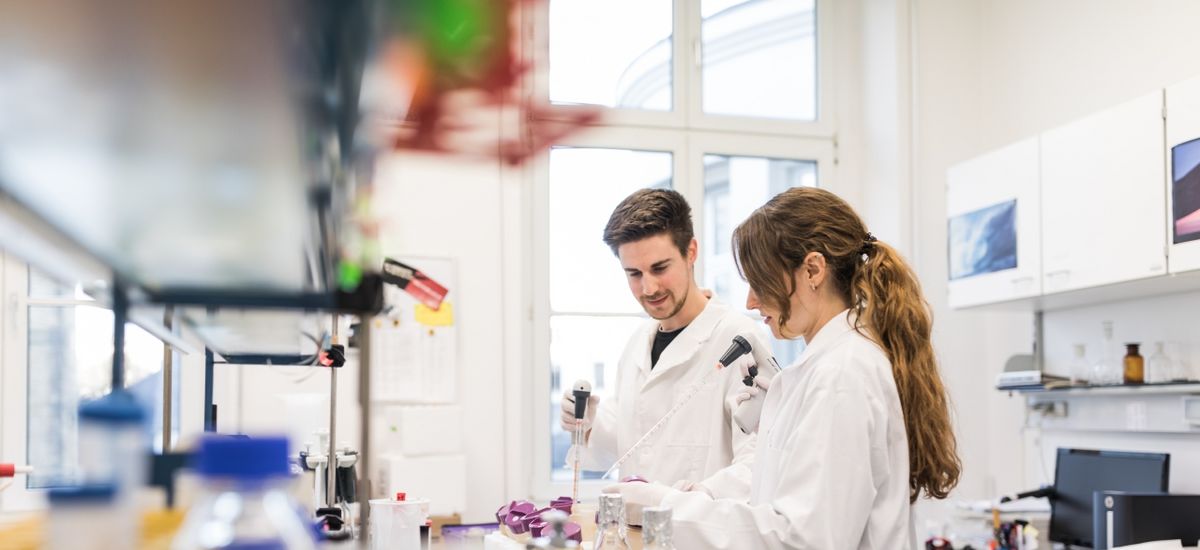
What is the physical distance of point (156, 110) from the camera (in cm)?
50

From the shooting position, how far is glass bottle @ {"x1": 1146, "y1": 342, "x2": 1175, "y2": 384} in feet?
11.1

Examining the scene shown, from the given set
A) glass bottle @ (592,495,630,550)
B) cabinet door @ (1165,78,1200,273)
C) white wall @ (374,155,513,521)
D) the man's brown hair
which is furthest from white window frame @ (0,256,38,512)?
cabinet door @ (1165,78,1200,273)

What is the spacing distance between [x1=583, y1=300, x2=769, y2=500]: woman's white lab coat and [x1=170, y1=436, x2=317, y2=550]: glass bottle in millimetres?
1746

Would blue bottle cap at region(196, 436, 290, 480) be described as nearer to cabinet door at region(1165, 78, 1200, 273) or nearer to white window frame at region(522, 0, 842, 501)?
cabinet door at region(1165, 78, 1200, 273)

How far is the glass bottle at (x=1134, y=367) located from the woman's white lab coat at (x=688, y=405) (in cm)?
168

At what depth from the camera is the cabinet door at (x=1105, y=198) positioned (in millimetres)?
3078

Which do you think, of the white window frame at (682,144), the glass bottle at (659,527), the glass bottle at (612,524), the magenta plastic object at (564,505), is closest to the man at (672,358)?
the magenta plastic object at (564,505)

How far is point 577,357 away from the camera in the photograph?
172 inches

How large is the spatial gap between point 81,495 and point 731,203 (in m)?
4.23

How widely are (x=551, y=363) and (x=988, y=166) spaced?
1908 mm

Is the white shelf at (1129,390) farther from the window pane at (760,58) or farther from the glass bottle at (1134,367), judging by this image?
the window pane at (760,58)

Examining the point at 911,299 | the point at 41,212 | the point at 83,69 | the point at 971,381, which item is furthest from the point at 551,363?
the point at 83,69

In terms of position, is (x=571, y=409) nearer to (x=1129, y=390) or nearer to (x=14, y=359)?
(x=1129, y=390)

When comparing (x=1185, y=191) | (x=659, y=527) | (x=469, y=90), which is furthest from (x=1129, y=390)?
(x=469, y=90)
